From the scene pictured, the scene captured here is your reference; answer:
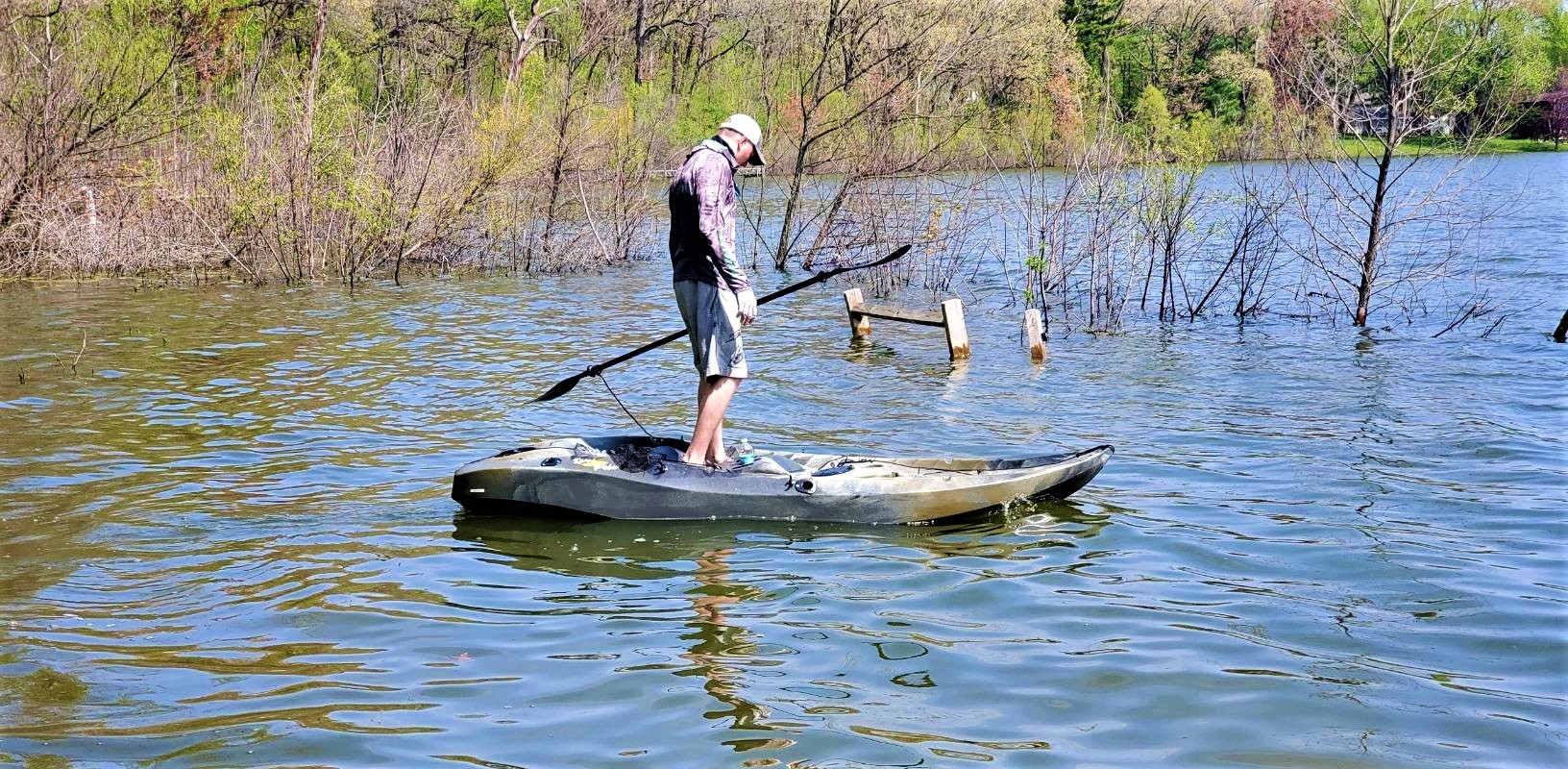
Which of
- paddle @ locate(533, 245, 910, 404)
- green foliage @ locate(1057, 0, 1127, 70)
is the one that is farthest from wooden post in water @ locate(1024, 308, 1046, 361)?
→ green foliage @ locate(1057, 0, 1127, 70)

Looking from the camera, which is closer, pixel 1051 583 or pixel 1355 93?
pixel 1051 583

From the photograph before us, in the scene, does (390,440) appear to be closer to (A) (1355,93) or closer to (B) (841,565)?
(B) (841,565)

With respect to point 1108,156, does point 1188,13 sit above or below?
above

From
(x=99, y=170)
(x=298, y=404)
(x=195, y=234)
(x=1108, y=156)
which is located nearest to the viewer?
(x=298, y=404)

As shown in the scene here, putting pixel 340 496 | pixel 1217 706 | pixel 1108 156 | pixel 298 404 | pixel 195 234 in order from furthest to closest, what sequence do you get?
1. pixel 195 234
2. pixel 1108 156
3. pixel 298 404
4. pixel 340 496
5. pixel 1217 706

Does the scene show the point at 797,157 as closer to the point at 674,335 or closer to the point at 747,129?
the point at 674,335

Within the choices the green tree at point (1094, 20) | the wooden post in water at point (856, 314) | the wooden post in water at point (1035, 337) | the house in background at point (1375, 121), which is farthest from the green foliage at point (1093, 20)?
the wooden post in water at point (1035, 337)

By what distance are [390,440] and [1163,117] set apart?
34.1 ft

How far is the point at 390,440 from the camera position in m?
9.40

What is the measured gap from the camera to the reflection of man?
188 inches

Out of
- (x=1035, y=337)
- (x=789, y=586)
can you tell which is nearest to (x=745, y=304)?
(x=789, y=586)

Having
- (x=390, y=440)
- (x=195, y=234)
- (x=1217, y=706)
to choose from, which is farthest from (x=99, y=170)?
(x=1217, y=706)

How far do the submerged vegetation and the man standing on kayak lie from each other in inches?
323

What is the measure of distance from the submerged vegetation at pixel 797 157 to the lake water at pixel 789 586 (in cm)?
354
